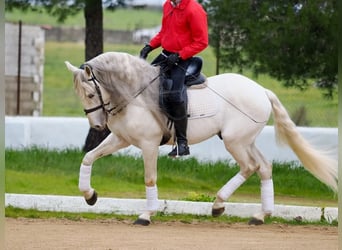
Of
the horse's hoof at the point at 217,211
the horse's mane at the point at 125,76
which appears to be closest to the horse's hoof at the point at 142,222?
the horse's hoof at the point at 217,211

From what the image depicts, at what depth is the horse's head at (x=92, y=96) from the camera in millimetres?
9164

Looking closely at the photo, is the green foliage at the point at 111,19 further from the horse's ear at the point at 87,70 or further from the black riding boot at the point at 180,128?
the horse's ear at the point at 87,70

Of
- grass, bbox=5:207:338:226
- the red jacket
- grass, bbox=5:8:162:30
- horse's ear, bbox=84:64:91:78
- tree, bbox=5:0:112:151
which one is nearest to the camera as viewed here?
horse's ear, bbox=84:64:91:78

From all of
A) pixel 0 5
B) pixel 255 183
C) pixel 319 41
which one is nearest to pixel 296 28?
pixel 319 41

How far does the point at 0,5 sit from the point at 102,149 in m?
6.05

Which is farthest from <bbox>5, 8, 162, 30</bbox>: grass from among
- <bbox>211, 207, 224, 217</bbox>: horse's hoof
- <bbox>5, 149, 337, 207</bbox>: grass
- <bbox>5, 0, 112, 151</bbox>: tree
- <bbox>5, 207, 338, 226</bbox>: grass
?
<bbox>211, 207, 224, 217</bbox>: horse's hoof

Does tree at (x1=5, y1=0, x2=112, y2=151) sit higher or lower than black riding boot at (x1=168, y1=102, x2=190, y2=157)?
higher

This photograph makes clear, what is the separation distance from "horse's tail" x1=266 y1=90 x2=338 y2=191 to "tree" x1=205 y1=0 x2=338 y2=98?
3.24 m

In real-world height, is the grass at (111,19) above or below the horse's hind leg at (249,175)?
above

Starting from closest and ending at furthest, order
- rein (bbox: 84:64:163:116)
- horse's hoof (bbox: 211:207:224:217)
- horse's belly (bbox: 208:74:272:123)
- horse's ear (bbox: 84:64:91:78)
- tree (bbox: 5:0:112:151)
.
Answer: horse's ear (bbox: 84:64:91:78), rein (bbox: 84:64:163:116), horse's belly (bbox: 208:74:272:123), horse's hoof (bbox: 211:207:224:217), tree (bbox: 5:0:112:151)

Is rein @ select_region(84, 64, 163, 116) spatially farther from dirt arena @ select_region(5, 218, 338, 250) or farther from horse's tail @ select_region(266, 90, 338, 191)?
horse's tail @ select_region(266, 90, 338, 191)

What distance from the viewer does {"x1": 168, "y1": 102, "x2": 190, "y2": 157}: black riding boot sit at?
9359mm

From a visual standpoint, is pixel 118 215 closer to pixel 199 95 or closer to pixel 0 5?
pixel 199 95

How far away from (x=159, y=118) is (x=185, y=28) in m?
0.89
